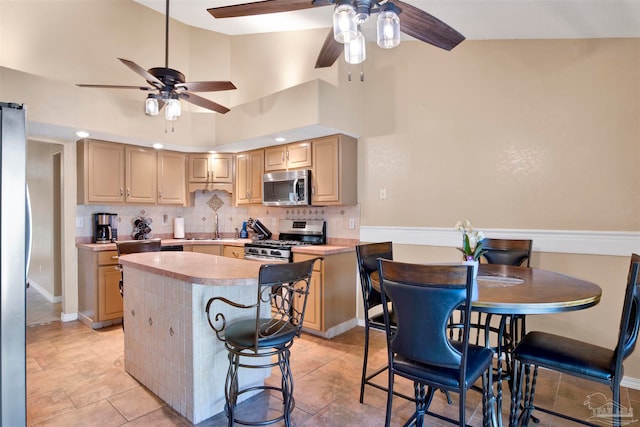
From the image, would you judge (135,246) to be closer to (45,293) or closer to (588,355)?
(45,293)

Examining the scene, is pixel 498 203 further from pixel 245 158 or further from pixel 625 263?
pixel 245 158

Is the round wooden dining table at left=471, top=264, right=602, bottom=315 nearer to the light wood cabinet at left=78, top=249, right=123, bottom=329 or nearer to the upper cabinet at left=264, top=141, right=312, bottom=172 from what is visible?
the upper cabinet at left=264, top=141, right=312, bottom=172

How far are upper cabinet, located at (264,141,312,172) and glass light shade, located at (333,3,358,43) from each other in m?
2.19

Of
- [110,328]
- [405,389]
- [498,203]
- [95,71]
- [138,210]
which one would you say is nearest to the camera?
[405,389]

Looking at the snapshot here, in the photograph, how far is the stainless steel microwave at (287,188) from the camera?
3.88m

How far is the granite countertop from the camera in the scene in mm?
1799

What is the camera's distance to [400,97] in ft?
11.6

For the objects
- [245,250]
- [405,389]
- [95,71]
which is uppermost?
[95,71]

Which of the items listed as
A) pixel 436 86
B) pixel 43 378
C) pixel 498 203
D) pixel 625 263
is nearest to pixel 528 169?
pixel 498 203

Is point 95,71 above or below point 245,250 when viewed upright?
above

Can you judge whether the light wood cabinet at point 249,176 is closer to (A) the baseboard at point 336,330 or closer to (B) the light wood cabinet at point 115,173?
(B) the light wood cabinet at point 115,173

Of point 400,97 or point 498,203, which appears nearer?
point 498,203

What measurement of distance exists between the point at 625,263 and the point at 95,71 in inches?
218

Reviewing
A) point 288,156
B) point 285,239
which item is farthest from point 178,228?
point 288,156
